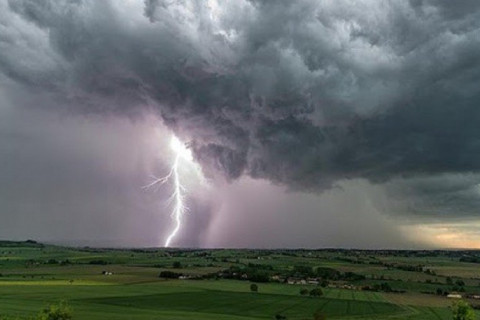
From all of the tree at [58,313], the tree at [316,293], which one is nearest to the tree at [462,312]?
the tree at [316,293]

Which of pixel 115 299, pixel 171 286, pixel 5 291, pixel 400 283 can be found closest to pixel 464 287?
pixel 400 283

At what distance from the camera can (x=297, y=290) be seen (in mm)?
169250

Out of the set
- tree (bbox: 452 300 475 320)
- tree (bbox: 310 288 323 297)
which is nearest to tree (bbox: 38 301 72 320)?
tree (bbox: 452 300 475 320)

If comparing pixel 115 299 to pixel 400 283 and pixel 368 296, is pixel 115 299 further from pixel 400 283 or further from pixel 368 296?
pixel 400 283

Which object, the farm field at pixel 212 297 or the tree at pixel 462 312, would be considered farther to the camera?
the farm field at pixel 212 297

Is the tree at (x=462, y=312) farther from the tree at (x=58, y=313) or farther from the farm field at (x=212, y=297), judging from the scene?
the tree at (x=58, y=313)

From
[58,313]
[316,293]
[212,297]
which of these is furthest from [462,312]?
[58,313]

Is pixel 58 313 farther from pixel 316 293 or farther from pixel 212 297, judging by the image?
pixel 316 293

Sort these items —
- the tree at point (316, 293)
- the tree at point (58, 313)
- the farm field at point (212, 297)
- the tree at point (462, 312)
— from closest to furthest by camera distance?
1. the tree at point (58, 313)
2. the tree at point (462, 312)
3. the farm field at point (212, 297)
4. the tree at point (316, 293)

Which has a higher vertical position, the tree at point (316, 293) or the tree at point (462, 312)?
the tree at point (316, 293)

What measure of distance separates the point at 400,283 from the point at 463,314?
324 feet

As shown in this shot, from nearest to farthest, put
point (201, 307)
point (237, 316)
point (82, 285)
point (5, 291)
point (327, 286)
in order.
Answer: point (237, 316), point (201, 307), point (5, 291), point (82, 285), point (327, 286)

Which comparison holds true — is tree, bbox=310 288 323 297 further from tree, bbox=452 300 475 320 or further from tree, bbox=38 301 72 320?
tree, bbox=38 301 72 320

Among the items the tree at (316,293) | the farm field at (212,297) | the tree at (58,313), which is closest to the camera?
the tree at (58,313)
